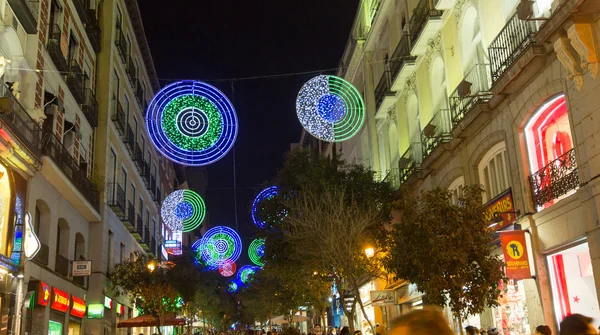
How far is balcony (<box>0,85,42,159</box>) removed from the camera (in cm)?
1700

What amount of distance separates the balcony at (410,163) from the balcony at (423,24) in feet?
13.7

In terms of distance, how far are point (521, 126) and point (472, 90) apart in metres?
3.64

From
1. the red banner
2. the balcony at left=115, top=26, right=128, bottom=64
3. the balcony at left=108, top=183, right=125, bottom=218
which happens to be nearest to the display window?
the red banner

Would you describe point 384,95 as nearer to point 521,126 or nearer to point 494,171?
point 494,171

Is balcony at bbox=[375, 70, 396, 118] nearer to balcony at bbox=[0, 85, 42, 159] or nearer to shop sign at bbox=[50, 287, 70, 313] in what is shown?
balcony at bbox=[0, 85, 42, 159]

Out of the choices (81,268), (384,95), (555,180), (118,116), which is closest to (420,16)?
(384,95)

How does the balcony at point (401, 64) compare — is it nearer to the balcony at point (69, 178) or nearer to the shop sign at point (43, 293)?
the balcony at point (69, 178)

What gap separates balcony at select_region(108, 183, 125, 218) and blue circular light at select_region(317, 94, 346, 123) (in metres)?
14.8

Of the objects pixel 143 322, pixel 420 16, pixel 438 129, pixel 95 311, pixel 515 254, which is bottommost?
pixel 143 322

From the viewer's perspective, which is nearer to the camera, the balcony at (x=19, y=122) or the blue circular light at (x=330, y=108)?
the balcony at (x=19, y=122)

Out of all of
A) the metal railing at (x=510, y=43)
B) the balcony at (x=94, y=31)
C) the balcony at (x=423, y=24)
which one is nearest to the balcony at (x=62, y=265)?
the balcony at (x=94, y=31)

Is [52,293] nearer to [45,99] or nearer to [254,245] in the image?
[45,99]

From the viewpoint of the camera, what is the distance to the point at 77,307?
26297mm

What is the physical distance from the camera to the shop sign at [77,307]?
25828mm
